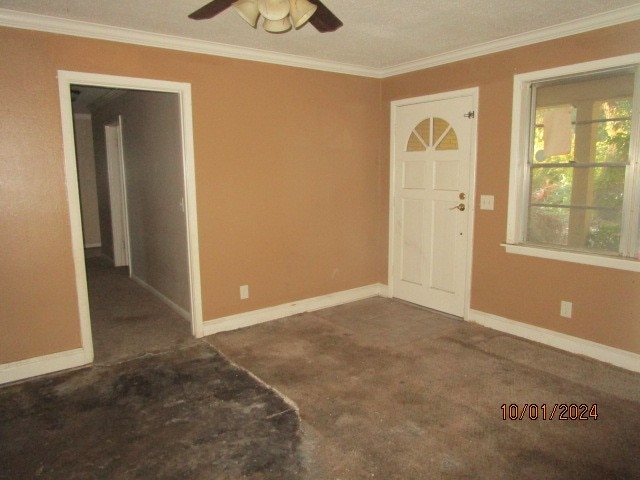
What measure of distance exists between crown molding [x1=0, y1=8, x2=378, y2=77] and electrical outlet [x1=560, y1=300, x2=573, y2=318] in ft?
9.40

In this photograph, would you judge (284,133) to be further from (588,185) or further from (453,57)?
(588,185)

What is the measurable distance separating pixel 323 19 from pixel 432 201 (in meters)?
2.57

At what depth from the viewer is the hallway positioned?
3.53m

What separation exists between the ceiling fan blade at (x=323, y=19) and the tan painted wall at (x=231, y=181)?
1748 mm

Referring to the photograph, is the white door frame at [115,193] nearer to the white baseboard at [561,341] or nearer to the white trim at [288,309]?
the white trim at [288,309]

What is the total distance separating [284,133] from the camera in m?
4.05

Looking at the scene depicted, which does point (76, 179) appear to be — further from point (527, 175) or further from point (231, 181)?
point (527, 175)

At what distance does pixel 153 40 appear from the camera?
10.8ft

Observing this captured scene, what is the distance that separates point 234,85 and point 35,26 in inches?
56.2

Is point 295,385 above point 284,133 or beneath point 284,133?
beneath

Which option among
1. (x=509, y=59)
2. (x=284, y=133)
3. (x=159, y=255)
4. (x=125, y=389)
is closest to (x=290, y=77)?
(x=284, y=133)

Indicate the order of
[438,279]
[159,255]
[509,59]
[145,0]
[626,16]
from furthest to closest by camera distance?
[159,255] < [438,279] < [509,59] < [626,16] < [145,0]
